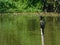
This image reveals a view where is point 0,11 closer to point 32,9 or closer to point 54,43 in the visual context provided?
point 32,9

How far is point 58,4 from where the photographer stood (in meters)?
34.7

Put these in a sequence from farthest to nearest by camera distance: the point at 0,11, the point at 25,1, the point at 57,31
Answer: the point at 25,1
the point at 0,11
the point at 57,31

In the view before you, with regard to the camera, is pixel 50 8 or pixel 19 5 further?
pixel 19 5

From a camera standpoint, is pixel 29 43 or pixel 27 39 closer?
pixel 29 43

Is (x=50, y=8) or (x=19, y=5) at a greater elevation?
(x=19, y=5)

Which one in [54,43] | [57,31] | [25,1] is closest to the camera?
[54,43]

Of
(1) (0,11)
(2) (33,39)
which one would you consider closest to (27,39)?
(2) (33,39)

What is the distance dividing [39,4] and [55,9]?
242 cm

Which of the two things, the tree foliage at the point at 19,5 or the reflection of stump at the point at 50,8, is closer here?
the reflection of stump at the point at 50,8

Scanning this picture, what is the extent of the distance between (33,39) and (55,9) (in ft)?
60.6

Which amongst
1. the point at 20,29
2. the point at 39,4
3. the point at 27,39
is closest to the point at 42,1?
the point at 39,4

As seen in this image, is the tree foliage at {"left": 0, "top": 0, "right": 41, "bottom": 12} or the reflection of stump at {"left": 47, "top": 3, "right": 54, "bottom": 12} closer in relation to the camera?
the reflection of stump at {"left": 47, "top": 3, "right": 54, "bottom": 12}

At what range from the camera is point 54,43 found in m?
15.2

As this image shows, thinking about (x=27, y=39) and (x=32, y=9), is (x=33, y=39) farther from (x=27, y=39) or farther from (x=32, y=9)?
(x=32, y=9)
